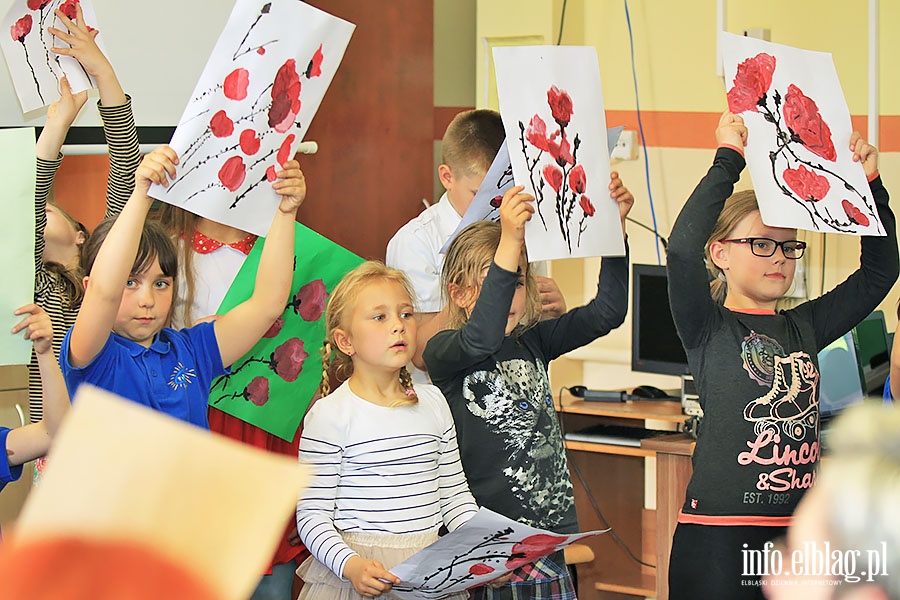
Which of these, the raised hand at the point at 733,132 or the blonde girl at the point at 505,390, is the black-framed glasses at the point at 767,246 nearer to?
the raised hand at the point at 733,132

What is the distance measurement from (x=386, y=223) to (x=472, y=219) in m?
1.24

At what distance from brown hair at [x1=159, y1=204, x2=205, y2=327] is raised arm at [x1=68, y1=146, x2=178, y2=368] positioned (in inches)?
15.5

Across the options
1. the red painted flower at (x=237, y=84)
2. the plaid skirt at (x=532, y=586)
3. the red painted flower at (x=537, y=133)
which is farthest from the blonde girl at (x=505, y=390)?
the red painted flower at (x=237, y=84)

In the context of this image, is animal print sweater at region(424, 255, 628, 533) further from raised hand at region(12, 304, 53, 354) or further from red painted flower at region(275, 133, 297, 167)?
raised hand at region(12, 304, 53, 354)

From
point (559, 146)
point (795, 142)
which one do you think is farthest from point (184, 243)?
point (795, 142)

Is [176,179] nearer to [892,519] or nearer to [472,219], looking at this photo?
[472,219]

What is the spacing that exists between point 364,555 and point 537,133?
0.89 meters

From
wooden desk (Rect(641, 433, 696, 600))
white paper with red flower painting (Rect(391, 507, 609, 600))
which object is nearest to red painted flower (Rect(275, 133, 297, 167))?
white paper with red flower painting (Rect(391, 507, 609, 600))

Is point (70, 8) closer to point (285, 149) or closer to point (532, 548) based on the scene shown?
point (285, 149)

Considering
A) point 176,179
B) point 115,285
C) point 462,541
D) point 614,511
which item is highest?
point 176,179

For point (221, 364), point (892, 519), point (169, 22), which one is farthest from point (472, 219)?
point (892, 519)

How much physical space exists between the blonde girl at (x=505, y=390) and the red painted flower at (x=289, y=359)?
1.02ft

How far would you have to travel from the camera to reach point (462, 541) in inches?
68.7

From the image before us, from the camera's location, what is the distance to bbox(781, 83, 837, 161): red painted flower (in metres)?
2.11
